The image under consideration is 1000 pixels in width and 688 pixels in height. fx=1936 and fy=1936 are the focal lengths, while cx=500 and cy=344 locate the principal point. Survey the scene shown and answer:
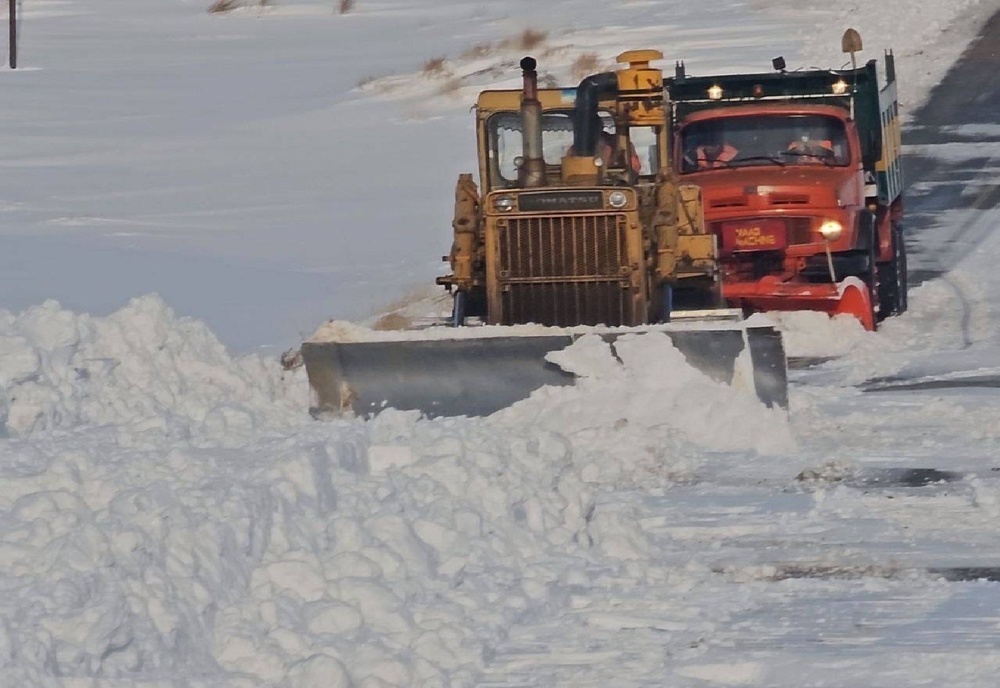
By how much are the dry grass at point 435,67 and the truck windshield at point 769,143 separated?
57.0 ft

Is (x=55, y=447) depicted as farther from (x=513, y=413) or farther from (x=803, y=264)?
(x=803, y=264)

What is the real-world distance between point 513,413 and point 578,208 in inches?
62.6

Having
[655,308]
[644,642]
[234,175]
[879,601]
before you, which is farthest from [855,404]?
[234,175]

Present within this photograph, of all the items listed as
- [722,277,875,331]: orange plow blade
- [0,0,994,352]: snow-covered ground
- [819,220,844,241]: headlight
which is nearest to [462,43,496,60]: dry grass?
[0,0,994,352]: snow-covered ground

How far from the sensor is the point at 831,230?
14719 millimetres

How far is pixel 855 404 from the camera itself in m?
11.6

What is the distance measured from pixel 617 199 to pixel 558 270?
1.90 ft

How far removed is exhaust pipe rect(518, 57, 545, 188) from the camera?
11.4 m

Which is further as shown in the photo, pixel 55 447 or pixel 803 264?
pixel 803 264

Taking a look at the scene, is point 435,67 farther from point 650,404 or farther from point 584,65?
point 650,404

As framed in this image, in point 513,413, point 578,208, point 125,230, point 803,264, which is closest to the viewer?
point 513,413

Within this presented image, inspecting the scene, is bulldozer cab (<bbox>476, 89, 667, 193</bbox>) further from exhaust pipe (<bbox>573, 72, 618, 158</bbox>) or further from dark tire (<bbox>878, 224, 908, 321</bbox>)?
dark tire (<bbox>878, 224, 908, 321</bbox>)

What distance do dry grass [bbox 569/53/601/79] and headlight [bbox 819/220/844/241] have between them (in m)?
15.6

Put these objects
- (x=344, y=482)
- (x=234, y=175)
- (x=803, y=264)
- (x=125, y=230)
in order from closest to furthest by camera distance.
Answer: (x=344, y=482), (x=803, y=264), (x=125, y=230), (x=234, y=175)
